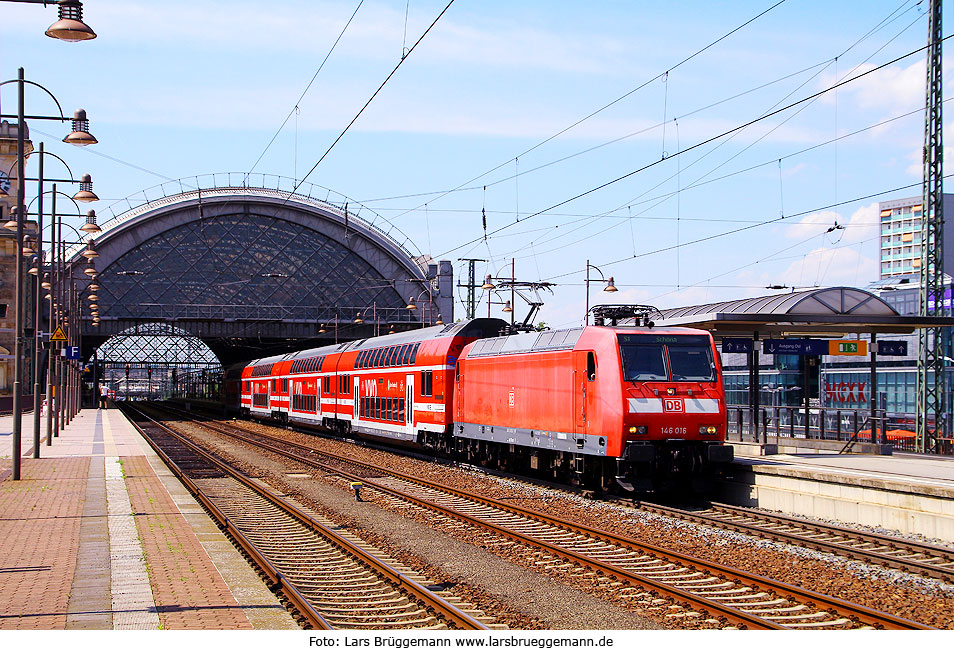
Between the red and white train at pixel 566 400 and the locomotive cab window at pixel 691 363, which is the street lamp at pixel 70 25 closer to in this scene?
the red and white train at pixel 566 400

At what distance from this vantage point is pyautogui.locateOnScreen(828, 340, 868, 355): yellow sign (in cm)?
2741

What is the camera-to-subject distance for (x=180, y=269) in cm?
8881

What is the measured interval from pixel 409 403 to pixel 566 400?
1206 centimetres

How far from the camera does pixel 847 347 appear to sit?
1096 inches

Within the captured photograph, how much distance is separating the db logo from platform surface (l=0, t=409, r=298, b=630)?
8777 millimetres

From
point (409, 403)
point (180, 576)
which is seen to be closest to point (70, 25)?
point (180, 576)

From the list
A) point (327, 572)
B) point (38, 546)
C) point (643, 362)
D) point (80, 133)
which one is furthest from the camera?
point (80, 133)

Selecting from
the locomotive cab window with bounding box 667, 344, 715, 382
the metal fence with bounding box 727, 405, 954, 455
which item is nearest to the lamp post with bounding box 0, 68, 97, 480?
the locomotive cab window with bounding box 667, 344, 715, 382

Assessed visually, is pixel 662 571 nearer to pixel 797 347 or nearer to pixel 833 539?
pixel 833 539

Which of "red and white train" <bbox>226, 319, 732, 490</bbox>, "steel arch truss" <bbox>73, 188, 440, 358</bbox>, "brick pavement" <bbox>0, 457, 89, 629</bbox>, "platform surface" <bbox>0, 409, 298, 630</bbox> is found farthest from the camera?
Result: "steel arch truss" <bbox>73, 188, 440, 358</bbox>

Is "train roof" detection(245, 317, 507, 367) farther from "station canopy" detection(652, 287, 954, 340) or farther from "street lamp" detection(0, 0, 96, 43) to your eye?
"street lamp" detection(0, 0, 96, 43)

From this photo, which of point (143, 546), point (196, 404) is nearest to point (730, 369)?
point (143, 546)

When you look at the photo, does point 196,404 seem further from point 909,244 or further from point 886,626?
point 909,244

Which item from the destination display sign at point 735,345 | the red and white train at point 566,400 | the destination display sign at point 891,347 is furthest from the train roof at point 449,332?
the destination display sign at point 891,347
